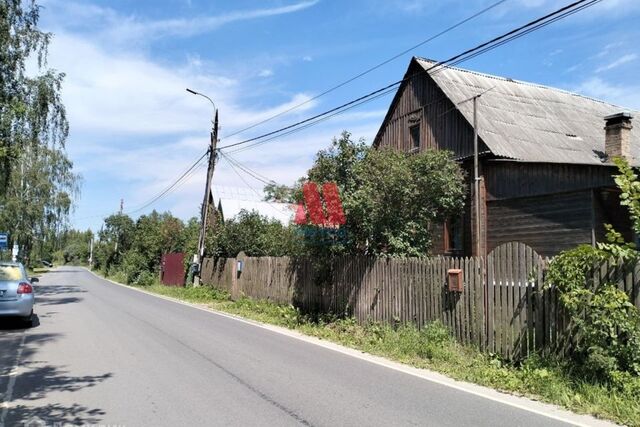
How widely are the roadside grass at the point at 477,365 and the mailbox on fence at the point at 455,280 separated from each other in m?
0.85

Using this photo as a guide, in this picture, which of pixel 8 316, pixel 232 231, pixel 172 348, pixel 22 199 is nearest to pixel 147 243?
pixel 22 199

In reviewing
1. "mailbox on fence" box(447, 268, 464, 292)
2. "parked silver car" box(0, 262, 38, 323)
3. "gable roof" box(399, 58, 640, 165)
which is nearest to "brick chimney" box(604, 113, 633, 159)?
"gable roof" box(399, 58, 640, 165)

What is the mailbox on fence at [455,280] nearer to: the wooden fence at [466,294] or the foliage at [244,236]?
the wooden fence at [466,294]

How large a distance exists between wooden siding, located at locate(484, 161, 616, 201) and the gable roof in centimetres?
80

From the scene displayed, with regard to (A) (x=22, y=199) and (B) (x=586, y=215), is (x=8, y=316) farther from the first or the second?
(A) (x=22, y=199)

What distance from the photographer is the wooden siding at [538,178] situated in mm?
16062

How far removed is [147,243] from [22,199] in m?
9.94

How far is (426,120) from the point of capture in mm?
23359

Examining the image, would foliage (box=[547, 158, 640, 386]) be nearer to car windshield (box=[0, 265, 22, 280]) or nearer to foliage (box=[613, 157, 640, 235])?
foliage (box=[613, 157, 640, 235])

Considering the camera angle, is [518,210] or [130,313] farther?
[518,210]

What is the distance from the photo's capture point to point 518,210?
61.6ft

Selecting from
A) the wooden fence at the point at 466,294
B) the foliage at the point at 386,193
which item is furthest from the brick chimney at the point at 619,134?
the wooden fence at the point at 466,294

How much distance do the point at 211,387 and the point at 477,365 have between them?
4344 millimetres

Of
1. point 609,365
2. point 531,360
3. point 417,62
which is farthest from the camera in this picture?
point 417,62
